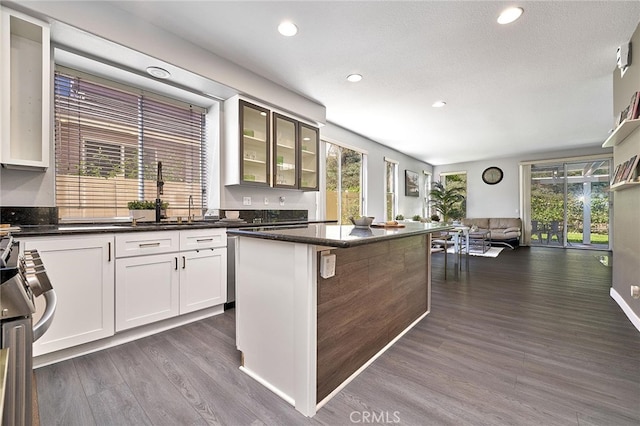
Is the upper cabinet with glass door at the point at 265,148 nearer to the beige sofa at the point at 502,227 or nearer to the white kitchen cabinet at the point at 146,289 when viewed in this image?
the white kitchen cabinet at the point at 146,289

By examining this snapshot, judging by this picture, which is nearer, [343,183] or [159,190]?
[159,190]

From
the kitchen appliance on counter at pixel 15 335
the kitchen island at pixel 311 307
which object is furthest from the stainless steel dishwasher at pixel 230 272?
the kitchen appliance on counter at pixel 15 335

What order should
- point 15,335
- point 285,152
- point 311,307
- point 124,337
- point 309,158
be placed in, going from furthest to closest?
point 309,158 < point 285,152 < point 124,337 < point 311,307 < point 15,335

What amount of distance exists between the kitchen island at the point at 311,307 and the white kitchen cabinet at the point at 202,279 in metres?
0.94

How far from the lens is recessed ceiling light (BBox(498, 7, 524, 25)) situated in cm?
223

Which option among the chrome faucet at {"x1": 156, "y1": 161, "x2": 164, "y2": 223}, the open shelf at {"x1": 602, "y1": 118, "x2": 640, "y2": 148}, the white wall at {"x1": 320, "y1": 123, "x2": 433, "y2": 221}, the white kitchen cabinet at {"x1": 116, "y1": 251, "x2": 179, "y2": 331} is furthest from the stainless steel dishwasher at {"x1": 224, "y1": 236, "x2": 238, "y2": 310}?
the open shelf at {"x1": 602, "y1": 118, "x2": 640, "y2": 148}

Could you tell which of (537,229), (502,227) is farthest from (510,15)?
(537,229)

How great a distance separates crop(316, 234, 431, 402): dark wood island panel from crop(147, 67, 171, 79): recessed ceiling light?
96.3 inches

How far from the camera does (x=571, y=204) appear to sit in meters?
7.46

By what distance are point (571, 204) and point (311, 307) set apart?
8.96 m

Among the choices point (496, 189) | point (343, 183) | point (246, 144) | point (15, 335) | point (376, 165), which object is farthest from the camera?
point (496, 189)

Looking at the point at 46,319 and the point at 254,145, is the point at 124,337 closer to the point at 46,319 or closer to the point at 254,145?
the point at 46,319

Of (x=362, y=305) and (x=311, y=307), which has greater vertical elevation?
(x=311, y=307)

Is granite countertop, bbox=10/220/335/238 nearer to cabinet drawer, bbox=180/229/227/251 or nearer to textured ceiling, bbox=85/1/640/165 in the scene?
cabinet drawer, bbox=180/229/227/251
